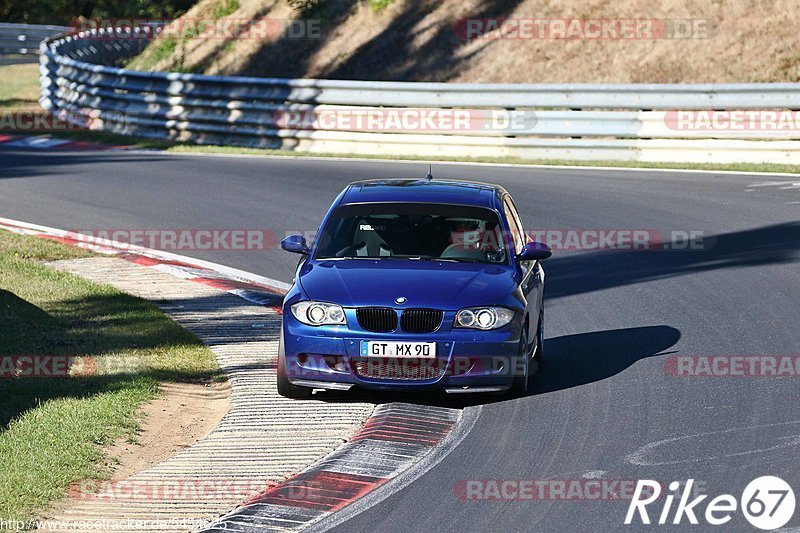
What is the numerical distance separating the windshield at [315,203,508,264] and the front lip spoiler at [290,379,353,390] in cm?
121

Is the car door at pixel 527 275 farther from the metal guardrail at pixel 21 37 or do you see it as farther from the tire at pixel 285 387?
the metal guardrail at pixel 21 37

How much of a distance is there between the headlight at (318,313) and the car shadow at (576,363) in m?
0.62

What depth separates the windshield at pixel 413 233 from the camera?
10.3 m

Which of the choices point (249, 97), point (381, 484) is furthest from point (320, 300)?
point (249, 97)

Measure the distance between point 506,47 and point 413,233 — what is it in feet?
64.6

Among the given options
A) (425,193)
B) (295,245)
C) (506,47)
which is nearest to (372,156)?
(506,47)

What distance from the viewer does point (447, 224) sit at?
10.4m

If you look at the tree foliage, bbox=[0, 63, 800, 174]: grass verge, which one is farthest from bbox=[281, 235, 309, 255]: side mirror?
the tree foliage

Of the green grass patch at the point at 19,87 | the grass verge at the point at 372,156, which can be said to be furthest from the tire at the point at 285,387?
the green grass patch at the point at 19,87

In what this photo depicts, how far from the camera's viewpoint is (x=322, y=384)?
9391mm

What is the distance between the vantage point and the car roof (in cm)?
1064

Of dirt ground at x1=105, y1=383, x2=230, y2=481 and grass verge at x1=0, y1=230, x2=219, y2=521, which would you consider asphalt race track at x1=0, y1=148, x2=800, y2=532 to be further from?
grass verge at x1=0, y1=230, x2=219, y2=521

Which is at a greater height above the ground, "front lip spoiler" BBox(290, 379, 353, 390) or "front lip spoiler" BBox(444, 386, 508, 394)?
"front lip spoiler" BBox(290, 379, 353, 390)

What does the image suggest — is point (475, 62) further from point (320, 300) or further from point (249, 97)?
point (320, 300)
